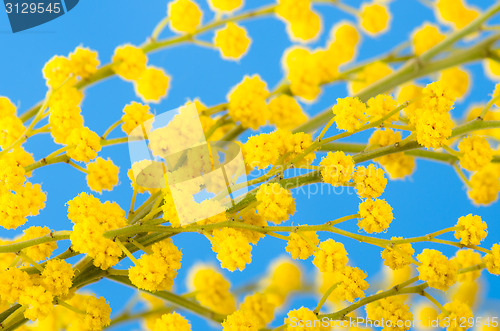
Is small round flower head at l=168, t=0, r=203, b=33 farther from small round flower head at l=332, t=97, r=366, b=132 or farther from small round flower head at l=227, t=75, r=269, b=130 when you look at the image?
small round flower head at l=332, t=97, r=366, b=132

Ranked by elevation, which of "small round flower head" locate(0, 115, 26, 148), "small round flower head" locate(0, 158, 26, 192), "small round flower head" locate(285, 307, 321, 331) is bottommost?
"small round flower head" locate(285, 307, 321, 331)

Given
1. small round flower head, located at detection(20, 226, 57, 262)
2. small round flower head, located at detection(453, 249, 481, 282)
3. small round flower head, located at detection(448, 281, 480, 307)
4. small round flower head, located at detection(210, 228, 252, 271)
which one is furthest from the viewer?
small round flower head, located at detection(448, 281, 480, 307)

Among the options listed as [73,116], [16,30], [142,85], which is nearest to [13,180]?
[73,116]

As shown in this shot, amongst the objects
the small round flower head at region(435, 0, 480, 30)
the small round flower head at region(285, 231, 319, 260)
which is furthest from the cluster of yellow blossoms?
the small round flower head at region(435, 0, 480, 30)

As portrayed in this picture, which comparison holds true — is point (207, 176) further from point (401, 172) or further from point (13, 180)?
point (401, 172)

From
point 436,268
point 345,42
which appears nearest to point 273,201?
point 436,268

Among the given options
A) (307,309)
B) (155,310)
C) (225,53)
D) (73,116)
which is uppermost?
(225,53)

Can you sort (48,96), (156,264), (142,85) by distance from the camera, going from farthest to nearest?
(142,85), (48,96), (156,264)

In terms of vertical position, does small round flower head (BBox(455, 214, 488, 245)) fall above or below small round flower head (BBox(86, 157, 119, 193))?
below
